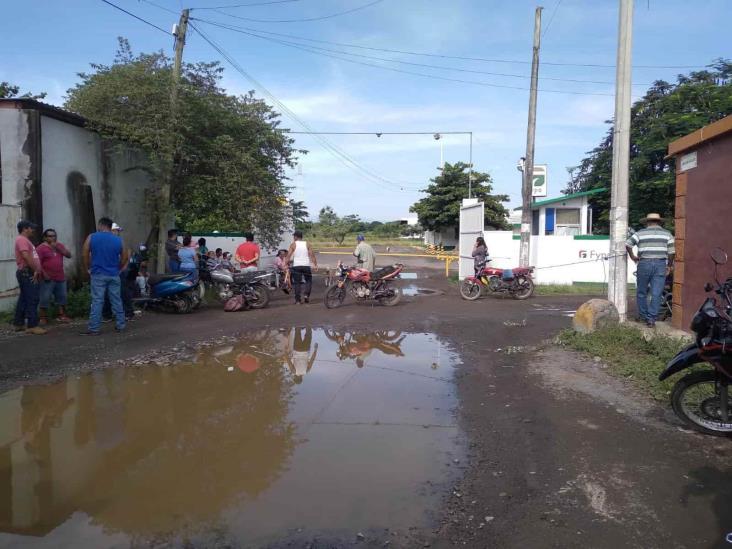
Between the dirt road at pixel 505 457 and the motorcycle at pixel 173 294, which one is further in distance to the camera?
the motorcycle at pixel 173 294

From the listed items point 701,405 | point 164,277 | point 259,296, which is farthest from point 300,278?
point 701,405

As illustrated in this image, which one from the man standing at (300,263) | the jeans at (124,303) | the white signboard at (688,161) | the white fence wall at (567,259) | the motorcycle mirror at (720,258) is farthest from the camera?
the white fence wall at (567,259)

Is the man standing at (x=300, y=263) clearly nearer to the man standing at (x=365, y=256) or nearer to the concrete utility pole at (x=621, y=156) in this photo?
the man standing at (x=365, y=256)

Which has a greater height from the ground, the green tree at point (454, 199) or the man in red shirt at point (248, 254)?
the green tree at point (454, 199)

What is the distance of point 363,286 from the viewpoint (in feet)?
41.9

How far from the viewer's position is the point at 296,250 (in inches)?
516

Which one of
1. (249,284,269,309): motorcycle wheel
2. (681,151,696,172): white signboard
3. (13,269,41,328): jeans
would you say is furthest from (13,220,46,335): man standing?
(681,151,696,172): white signboard

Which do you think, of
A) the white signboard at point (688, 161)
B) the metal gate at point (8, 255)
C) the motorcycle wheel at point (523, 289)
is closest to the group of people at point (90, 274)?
the metal gate at point (8, 255)

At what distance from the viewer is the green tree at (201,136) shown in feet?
40.3

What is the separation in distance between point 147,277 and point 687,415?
35.5 feet

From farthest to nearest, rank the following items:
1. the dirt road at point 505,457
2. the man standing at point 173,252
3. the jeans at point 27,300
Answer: the man standing at point 173,252 → the jeans at point 27,300 → the dirt road at point 505,457

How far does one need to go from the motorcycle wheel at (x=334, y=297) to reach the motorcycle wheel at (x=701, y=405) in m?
8.30

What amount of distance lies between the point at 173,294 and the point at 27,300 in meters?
2.89

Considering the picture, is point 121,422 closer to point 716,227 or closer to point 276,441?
point 276,441
